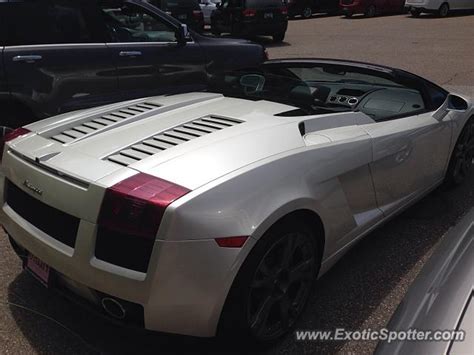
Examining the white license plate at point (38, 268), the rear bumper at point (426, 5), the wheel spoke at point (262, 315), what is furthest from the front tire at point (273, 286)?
the rear bumper at point (426, 5)

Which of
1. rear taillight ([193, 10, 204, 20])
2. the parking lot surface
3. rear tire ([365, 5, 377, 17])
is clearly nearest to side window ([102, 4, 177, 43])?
the parking lot surface

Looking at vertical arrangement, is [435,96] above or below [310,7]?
below

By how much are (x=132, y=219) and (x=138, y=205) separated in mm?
63

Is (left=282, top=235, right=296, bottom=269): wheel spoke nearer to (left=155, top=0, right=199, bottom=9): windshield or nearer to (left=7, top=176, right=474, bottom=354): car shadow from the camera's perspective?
(left=7, top=176, right=474, bottom=354): car shadow

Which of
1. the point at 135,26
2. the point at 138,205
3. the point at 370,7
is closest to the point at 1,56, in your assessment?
the point at 135,26

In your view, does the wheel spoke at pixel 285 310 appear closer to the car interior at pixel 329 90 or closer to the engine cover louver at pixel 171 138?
the engine cover louver at pixel 171 138

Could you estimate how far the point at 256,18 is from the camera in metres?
15.1

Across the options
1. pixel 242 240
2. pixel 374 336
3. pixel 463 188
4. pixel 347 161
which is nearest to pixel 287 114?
pixel 347 161

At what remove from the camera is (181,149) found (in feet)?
7.68

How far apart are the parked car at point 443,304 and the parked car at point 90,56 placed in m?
3.79

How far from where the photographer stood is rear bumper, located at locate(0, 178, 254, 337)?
1.99 meters

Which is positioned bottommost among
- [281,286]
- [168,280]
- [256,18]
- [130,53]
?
[281,286]

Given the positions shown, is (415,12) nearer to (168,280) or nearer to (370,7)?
(370,7)

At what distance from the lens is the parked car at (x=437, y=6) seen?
70.5ft
